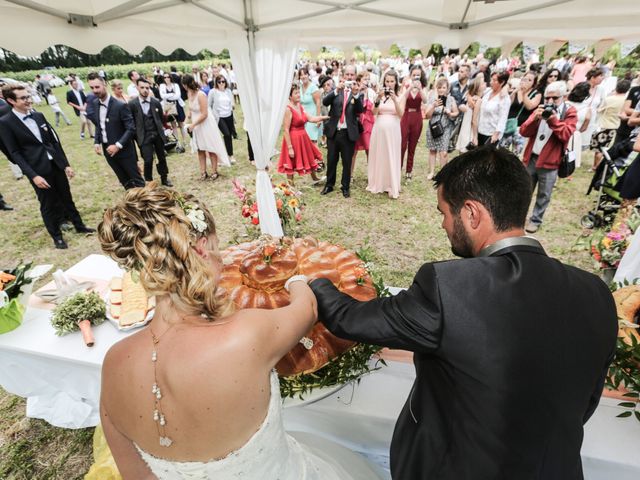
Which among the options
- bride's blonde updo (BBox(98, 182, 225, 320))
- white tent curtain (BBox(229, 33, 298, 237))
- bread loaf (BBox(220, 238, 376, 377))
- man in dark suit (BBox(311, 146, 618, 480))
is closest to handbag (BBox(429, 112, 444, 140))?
white tent curtain (BBox(229, 33, 298, 237))

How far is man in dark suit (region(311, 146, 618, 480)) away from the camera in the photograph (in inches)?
41.6

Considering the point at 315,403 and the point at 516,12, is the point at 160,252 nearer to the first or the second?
the point at 315,403

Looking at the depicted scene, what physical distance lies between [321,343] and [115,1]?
10.7 ft

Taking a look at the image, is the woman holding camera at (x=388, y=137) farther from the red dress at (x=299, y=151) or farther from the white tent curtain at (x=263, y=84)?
the white tent curtain at (x=263, y=84)

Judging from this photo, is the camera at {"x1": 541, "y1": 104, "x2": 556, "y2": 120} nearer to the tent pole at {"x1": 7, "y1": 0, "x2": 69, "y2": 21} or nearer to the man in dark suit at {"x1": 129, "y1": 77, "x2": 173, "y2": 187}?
the tent pole at {"x1": 7, "y1": 0, "x2": 69, "y2": 21}

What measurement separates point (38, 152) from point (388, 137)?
215 inches

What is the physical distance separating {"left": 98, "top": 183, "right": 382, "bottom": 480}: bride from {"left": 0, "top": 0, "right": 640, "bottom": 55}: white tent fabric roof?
2632 millimetres

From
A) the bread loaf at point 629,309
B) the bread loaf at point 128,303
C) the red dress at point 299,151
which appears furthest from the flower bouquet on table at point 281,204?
the bread loaf at point 629,309

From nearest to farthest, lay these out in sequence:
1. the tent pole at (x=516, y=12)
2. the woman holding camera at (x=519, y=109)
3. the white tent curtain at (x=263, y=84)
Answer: the tent pole at (x=516, y=12)
the white tent curtain at (x=263, y=84)
the woman holding camera at (x=519, y=109)

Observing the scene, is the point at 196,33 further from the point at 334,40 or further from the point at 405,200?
the point at 405,200

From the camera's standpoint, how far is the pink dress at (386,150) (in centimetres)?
668

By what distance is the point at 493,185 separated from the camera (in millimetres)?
1313

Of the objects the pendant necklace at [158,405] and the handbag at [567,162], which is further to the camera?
the handbag at [567,162]

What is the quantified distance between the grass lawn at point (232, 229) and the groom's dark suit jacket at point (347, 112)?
122cm
